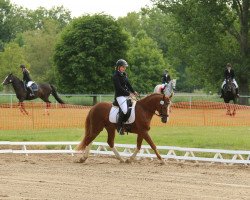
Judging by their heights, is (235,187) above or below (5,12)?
below

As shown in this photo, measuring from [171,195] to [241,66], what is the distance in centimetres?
3784

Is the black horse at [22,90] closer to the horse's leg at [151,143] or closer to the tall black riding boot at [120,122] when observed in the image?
the tall black riding boot at [120,122]

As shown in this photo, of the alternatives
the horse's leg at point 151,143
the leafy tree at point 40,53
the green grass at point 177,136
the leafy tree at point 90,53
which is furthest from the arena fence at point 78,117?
the leafy tree at point 40,53

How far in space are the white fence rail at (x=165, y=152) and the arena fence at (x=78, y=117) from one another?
783 cm

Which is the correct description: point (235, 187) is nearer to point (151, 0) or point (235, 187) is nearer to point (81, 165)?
point (81, 165)

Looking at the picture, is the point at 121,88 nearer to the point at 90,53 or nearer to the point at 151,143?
the point at 151,143

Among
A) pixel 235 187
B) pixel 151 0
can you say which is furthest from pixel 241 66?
pixel 235 187

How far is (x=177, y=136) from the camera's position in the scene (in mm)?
24391

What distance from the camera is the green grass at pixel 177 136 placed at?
72.3ft

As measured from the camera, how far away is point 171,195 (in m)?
13.1

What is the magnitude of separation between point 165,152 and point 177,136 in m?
3.00

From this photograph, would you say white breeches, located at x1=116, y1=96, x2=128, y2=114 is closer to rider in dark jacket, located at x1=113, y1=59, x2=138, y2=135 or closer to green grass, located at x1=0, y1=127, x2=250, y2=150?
rider in dark jacket, located at x1=113, y1=59, x2=138, y2=135

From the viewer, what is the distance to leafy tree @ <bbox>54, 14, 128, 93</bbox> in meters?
54.3

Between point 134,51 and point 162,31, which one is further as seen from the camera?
point 162,31
